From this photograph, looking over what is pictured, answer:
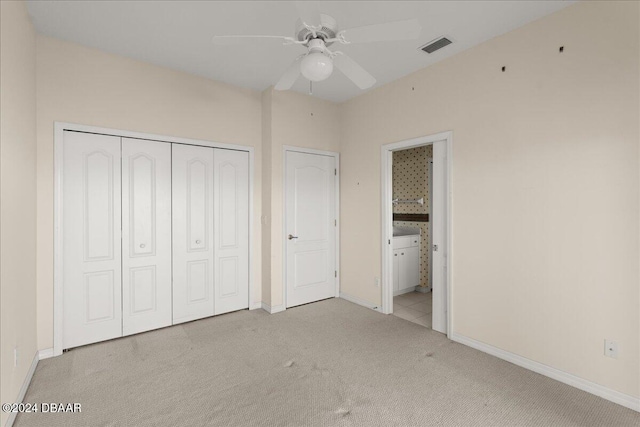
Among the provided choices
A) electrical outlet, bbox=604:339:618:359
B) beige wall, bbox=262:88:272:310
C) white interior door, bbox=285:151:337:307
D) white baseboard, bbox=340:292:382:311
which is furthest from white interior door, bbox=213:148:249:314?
electrical outlet, bbox=604:339:618:359

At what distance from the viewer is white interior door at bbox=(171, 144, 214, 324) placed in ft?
11.0

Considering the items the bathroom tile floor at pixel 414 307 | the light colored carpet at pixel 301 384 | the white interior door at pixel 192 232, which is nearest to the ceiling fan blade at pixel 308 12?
the white interior door at pixel 192 232

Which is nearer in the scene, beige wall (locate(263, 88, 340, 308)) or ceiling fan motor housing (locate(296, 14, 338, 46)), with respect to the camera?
ceiling fan motor housing (locate(296, 14, 338, 46))

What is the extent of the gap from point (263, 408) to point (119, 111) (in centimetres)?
296

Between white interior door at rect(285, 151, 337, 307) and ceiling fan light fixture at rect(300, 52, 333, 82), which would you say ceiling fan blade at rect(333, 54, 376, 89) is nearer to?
ceiling fan light fixture at rect(300, 52, 333, 82)

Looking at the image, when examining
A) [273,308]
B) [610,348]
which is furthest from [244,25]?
[610,348]

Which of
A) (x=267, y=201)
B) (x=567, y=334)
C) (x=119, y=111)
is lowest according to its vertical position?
(x=567, y=334)

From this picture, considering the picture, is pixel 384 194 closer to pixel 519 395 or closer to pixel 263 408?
pixel 519 395

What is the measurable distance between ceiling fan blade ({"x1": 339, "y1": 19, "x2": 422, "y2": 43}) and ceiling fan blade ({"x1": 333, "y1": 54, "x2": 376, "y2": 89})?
18 cm

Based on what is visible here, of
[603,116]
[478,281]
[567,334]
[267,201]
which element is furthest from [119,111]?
[567,334]

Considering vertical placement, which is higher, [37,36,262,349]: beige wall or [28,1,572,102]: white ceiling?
[28,1,572,102]: white ceiling

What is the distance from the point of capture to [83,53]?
2.82m

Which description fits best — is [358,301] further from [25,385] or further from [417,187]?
A: [25,385]

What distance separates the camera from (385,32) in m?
1.74
